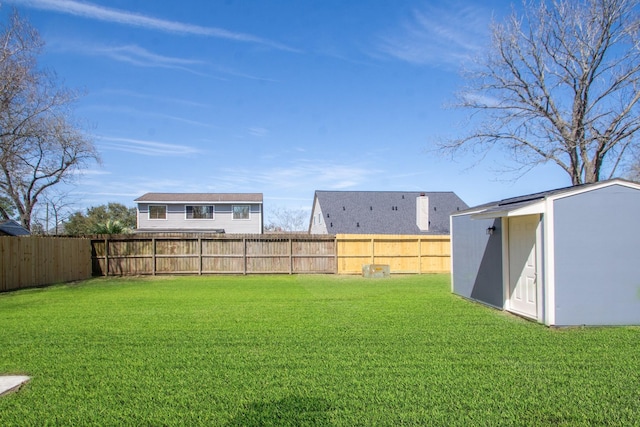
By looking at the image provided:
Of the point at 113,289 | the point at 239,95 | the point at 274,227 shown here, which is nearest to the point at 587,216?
the point at 239,95

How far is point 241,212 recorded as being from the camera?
30578 millimetres

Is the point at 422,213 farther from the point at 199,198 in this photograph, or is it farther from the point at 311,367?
the point at 311,367

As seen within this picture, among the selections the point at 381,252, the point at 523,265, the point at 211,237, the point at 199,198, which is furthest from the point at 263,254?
the point at 199,198

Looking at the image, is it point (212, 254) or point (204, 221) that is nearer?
point (212, 254)

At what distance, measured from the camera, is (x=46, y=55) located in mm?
14602

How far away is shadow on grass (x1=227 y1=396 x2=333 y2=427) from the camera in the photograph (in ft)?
11.7

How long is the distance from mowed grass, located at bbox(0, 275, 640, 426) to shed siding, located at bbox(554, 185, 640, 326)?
477 millimetres

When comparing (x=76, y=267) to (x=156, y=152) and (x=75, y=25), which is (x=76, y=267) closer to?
(x=156, y=152)

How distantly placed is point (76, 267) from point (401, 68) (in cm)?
1460

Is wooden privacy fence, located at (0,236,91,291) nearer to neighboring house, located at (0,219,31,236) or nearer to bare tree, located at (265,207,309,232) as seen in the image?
neighboring house, located at (0,219,31,236)

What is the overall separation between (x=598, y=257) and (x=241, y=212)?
82.9 feet

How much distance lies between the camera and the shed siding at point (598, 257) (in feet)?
24.7

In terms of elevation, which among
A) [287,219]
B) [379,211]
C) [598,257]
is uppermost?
[379,211]

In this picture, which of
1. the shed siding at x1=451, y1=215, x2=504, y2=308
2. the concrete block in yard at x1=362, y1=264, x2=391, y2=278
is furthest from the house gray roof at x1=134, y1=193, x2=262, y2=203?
the shed siding at x1=451, y1=215, x2=504, y2=308
